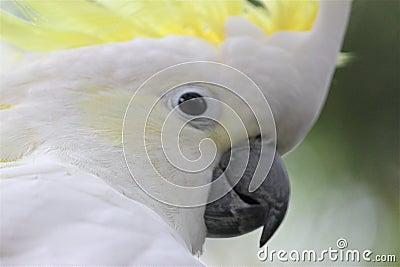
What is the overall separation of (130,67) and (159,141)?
0.17m

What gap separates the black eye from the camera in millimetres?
1385

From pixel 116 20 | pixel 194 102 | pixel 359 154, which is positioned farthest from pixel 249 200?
pixel 359 154

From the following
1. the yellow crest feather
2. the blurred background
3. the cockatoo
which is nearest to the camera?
the cockatoo

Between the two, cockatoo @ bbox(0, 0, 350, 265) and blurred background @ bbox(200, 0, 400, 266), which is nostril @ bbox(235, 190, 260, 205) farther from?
blurred background @ bbox(200, 0, 400, 266)

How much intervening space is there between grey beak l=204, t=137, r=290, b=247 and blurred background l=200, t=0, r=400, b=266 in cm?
106

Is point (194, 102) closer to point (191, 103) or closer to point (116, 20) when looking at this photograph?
point (191, 103)

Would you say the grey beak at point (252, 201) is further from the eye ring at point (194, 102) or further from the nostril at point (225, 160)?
the eye ring at point (194, 102)

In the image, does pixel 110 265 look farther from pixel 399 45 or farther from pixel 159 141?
pixel 399 45

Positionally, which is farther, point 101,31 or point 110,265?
point 101,31

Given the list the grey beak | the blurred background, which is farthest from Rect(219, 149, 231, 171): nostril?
the blurred background

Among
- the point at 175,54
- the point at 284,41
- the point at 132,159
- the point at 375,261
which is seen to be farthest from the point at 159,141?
the point at 375,261

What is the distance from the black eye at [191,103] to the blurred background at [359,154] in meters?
1.19

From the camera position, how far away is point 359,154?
9.84 feet

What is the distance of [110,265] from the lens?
100 centimetres
